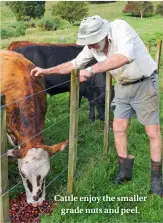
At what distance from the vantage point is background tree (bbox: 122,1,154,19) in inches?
983

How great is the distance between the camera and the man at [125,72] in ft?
15.5

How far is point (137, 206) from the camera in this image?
4926 mm

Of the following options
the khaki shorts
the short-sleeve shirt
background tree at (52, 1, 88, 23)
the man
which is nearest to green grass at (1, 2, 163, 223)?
the man

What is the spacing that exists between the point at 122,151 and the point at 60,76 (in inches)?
141

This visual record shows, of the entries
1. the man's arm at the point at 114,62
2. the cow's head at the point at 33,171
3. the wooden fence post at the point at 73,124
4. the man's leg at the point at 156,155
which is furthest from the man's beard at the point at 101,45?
the cow's head at the point at 33,171

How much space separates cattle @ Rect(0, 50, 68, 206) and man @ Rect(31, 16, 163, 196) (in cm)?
31

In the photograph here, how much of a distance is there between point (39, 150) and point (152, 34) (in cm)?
1692

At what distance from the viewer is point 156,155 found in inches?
208

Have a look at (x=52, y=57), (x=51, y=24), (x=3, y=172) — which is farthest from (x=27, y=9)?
(x=3, y=172)

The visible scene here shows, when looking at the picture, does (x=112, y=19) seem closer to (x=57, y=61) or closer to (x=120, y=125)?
(x=57, y=61)

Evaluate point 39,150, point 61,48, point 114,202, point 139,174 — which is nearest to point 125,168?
point 139,174

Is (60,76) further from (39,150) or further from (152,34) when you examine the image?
(152,34)

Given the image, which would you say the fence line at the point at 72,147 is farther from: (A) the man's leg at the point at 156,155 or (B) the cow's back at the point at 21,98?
(A) the man's leg at the point at 156,155

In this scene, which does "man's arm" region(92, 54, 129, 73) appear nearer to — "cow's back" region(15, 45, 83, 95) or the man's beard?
the man's beard
